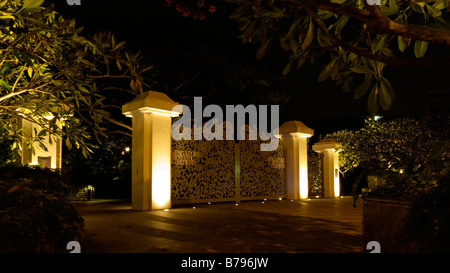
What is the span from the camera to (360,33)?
11.3ft

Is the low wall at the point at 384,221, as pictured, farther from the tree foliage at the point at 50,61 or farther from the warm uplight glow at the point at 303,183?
the warm uplight glow at the point at 303,183

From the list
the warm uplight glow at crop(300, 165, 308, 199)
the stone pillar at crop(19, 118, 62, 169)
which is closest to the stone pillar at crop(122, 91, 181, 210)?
the stone pillar at crop(19, 118, 62, 169)

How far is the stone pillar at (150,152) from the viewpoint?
868cm

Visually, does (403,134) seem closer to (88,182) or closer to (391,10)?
(391,10)

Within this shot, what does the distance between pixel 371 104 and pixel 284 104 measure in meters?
13.5

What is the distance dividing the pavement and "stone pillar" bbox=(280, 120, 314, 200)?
4541 mm

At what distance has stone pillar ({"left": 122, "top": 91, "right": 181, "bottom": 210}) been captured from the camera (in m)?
8.68

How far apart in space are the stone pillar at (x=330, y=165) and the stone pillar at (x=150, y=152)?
737cm

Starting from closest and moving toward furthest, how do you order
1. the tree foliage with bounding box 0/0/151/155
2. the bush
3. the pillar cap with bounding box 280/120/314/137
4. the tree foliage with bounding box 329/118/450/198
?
the bush < the tree foliage with bounding box 329/118/450/198 < the tree foliage with bounding box 0/0/151/155 < the pillar cap with bounding box 280/120/314/137

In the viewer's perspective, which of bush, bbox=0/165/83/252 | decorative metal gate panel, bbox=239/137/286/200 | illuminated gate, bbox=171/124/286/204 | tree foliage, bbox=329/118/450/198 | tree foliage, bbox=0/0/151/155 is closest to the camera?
bush, bbox=0/165/83/252

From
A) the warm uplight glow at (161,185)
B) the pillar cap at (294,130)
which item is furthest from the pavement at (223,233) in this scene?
the pillar cap at (294,130)

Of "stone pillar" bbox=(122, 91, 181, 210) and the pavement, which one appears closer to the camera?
the pavement

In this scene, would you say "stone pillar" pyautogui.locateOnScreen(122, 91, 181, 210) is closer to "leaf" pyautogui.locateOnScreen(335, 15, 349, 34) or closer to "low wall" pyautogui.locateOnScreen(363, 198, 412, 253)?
"low wall" pyautogui.locateOnScreen(363, 198, 412, 253)
